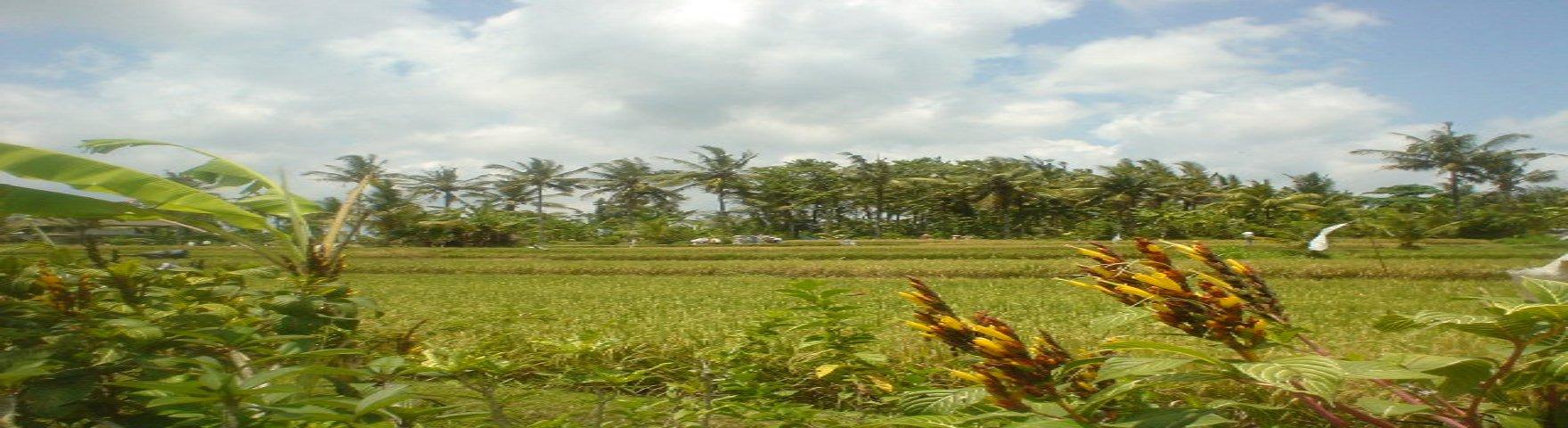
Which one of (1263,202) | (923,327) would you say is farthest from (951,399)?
(1263,202)

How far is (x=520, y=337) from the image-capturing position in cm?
315

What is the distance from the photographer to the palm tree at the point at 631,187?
3572 cm

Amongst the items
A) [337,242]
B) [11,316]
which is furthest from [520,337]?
[11,316]

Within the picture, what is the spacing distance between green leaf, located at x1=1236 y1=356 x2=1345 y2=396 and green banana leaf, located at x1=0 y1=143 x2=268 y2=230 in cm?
180

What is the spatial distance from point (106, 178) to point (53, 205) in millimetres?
162

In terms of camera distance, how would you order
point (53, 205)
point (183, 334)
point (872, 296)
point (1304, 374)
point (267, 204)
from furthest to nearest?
point (872, 296), point (267, 204), point (53, 205), point (183, 334), point (1304, 374)

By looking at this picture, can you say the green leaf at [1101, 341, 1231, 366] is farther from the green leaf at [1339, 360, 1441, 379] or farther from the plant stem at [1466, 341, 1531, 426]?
the plant stem at [1466, 341, 1531, 426]

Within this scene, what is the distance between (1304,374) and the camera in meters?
0.81

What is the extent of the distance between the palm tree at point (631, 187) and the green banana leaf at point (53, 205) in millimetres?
33801

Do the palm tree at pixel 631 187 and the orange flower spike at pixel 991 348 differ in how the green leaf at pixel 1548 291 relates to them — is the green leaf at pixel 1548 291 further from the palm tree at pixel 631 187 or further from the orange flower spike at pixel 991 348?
the palm tree at pixel 631 187

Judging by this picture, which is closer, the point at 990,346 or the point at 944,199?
the point at 990,346

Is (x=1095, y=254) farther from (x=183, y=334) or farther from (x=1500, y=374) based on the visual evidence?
(x=183, y=334)

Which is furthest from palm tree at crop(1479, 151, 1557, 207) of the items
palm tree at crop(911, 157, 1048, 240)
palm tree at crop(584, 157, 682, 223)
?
palm tree at crop(584, 157, 682, 223)

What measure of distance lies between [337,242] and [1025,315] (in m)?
3.69
